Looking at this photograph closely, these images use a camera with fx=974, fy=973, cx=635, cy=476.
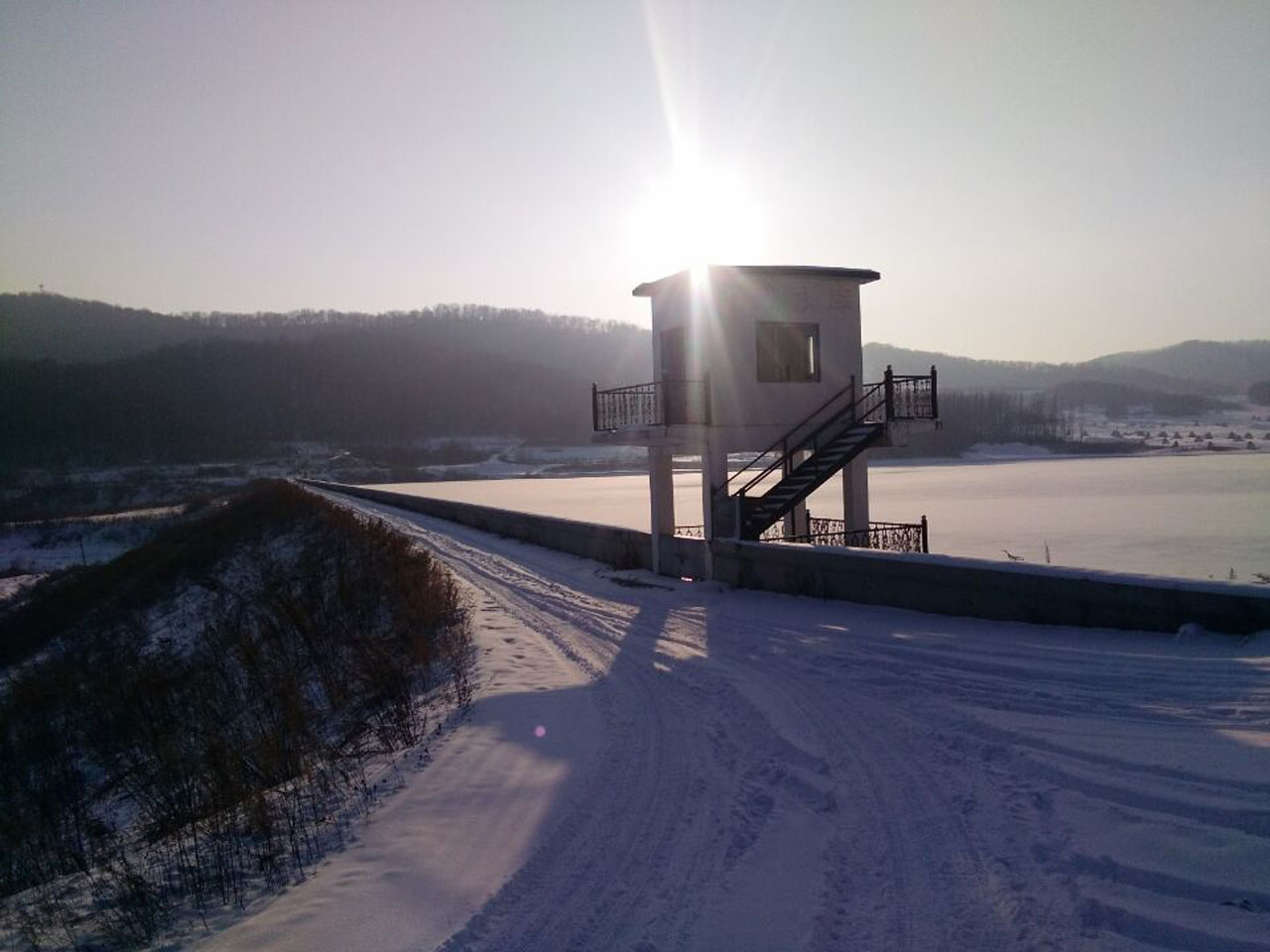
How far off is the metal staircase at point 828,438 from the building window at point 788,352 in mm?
909

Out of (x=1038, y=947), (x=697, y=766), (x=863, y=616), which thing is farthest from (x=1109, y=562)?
(x=1038, y=947)

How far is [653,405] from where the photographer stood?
866 inches

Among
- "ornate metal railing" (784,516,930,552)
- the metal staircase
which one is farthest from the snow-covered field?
the metal staircase

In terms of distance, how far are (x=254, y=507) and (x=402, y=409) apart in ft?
407

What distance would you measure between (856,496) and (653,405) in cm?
508

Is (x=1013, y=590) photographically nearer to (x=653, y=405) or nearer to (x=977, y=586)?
(x=977, y=586)

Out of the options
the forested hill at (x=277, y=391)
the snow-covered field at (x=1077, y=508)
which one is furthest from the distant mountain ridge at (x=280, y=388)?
the snow-covered field at (x=1077, y=508)

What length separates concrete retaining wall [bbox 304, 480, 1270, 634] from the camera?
31.5 feet

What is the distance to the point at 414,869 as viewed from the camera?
5559 millimetres

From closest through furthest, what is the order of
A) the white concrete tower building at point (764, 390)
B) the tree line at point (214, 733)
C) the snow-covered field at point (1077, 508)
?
the tree line at point (214, 733) → the white concrete tower building at point (764, 390) → the snow-covered field at point (1077, 508)

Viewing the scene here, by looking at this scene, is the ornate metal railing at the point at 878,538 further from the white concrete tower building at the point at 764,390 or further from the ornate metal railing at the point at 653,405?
the ornate metal railing at the point at 653,405

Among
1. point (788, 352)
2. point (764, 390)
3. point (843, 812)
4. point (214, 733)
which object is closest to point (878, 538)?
point (764, 390)

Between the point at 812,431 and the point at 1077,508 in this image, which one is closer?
the point at 812,431

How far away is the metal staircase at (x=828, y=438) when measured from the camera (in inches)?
774
